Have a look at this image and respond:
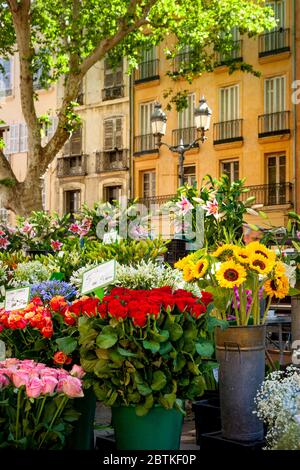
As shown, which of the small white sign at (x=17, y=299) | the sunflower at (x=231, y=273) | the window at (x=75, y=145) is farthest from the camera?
the window at (x=75, y=145)

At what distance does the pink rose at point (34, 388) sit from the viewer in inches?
116

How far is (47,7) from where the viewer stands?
1367cm

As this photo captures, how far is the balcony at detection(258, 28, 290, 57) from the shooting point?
20.6 meters

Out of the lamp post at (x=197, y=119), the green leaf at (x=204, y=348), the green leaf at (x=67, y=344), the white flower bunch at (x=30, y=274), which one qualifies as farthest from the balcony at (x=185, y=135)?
the green leaf at (x=204, y=348)

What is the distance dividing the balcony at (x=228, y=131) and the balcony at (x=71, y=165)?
5351 mm

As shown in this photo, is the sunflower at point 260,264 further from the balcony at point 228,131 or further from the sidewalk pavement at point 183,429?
the balcony at point 228,131

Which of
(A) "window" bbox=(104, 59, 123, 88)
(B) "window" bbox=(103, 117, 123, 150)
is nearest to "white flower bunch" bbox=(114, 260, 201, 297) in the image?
(B) "window" bbox=(103, 117, 123, 150)

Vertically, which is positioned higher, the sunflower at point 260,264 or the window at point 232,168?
the window at point 232,168

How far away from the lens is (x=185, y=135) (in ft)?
74.3

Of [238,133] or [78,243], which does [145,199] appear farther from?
[78,243]

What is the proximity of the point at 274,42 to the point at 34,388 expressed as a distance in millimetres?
19335

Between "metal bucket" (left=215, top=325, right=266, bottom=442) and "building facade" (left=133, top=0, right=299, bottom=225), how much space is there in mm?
16764
